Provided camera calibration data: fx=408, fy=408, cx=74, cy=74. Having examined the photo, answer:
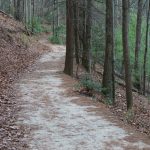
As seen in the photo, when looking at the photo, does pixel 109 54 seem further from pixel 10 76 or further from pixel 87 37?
pixel 87 37

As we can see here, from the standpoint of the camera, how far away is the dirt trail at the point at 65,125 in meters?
8.93

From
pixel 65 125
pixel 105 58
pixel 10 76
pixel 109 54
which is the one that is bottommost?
pixel 65 125

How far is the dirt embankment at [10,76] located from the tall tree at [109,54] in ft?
13.5

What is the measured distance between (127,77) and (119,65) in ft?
60.8

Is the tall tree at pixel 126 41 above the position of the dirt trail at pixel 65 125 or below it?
above

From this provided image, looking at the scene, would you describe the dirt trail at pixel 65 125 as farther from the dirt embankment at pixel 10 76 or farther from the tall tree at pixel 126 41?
the tall tree at pixel 126 41

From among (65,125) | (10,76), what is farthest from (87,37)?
(65,125)

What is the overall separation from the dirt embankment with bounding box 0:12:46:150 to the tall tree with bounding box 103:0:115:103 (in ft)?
13.5

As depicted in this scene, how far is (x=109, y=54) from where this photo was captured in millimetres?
17531

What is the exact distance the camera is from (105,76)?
1792 centimetres

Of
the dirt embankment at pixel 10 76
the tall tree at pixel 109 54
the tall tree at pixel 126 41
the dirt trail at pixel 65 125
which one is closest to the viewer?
the dirt trail at pixel 65 125

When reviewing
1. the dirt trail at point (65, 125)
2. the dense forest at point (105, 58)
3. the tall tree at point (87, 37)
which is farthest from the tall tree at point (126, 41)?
the tall tree at point (87, 37)

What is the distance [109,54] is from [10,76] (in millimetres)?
4785

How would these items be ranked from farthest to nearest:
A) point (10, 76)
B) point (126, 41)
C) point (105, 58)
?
point (10, 76) → point (105, 58) → point (126, 41)
